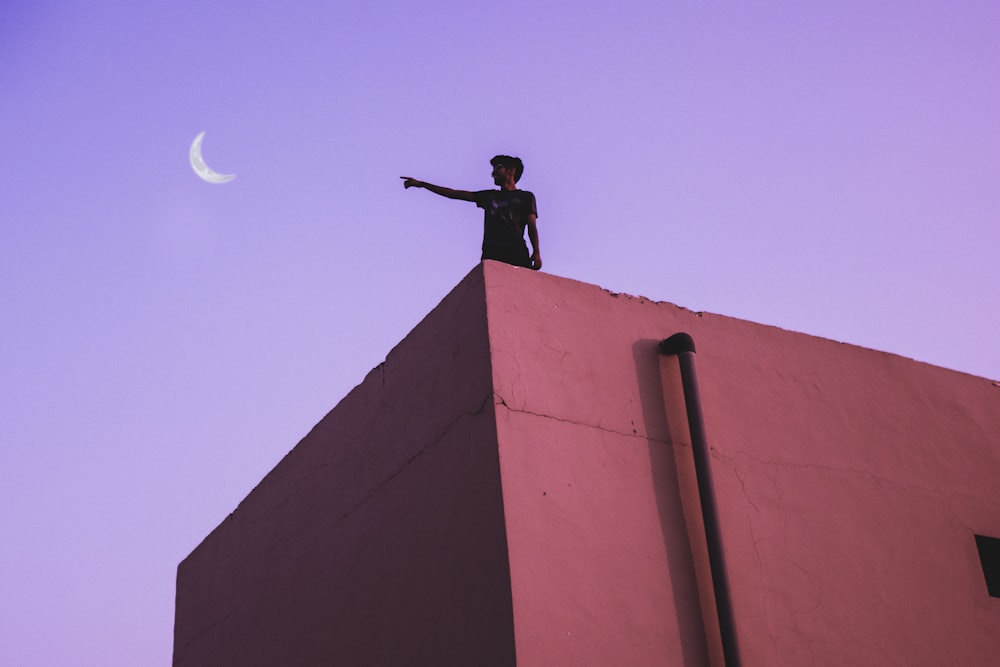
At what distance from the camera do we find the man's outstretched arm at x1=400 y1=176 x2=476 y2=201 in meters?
6.25

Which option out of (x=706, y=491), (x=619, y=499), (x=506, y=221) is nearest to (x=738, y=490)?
(x=706, y=491)

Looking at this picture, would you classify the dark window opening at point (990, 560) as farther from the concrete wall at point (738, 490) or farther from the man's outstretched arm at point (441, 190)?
the man's outstretched arm at point (441, 190)

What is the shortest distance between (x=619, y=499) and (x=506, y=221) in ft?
6.90

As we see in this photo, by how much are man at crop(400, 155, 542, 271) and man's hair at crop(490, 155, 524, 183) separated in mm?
107

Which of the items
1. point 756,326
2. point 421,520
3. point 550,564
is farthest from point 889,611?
point 421,520

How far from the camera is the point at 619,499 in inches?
200

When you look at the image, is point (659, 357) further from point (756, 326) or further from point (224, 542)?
point (224, 542)

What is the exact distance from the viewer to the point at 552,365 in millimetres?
5297

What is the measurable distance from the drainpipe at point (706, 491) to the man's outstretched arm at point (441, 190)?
5.45 ft

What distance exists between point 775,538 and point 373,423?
100 inches

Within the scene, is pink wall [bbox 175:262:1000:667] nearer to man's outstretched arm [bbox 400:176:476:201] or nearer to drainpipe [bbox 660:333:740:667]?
drainpipe [bbox 660:333:740:667]

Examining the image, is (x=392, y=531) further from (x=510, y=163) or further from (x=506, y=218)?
(x=510, y=163)

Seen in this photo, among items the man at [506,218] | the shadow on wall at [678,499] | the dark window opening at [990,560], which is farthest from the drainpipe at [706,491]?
the dark window opening at [990,560]

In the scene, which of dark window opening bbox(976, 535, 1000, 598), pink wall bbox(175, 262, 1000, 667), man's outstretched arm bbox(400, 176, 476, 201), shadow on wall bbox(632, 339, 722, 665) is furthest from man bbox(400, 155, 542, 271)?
dark window opening bbox(976, 535, 1000, 598)
